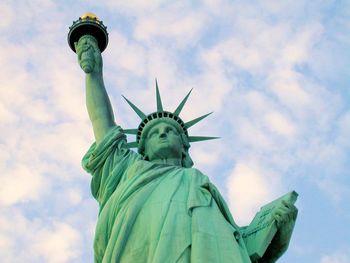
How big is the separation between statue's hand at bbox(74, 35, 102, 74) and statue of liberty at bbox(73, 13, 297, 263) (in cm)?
3

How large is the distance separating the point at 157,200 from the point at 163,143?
6.43 feet

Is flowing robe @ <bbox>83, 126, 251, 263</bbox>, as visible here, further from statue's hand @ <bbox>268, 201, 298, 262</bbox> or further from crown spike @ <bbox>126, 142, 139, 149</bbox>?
crown spike @ <bbox>126, 142, 139, 149</bbox>

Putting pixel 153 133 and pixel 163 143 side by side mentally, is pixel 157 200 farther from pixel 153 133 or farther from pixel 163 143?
pixel 153 133

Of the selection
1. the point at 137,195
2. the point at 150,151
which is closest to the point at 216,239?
the point at 137,195

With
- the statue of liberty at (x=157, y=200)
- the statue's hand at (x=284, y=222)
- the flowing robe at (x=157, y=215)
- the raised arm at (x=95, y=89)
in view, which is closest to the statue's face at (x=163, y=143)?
the statue of liberty at (x=157, y=200)

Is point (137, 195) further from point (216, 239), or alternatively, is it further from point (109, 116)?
point (109, 116)

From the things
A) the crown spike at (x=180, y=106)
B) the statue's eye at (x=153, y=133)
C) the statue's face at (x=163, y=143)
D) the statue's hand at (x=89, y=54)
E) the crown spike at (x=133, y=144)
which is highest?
the statue's hand at (x=89, y=54)

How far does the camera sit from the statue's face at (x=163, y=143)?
→ 13234mm

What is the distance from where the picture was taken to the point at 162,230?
1072 centimetres

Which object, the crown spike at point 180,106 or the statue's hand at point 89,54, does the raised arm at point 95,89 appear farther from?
the crown spike at point 180,106

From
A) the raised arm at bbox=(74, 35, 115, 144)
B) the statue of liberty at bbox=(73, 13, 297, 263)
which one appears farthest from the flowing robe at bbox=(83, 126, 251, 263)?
the raised arm at bbox=(74, 35, 115, 144)

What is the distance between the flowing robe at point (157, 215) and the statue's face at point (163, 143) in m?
0.36

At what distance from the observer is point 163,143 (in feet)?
43.4

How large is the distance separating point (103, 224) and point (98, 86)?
3722 mm
